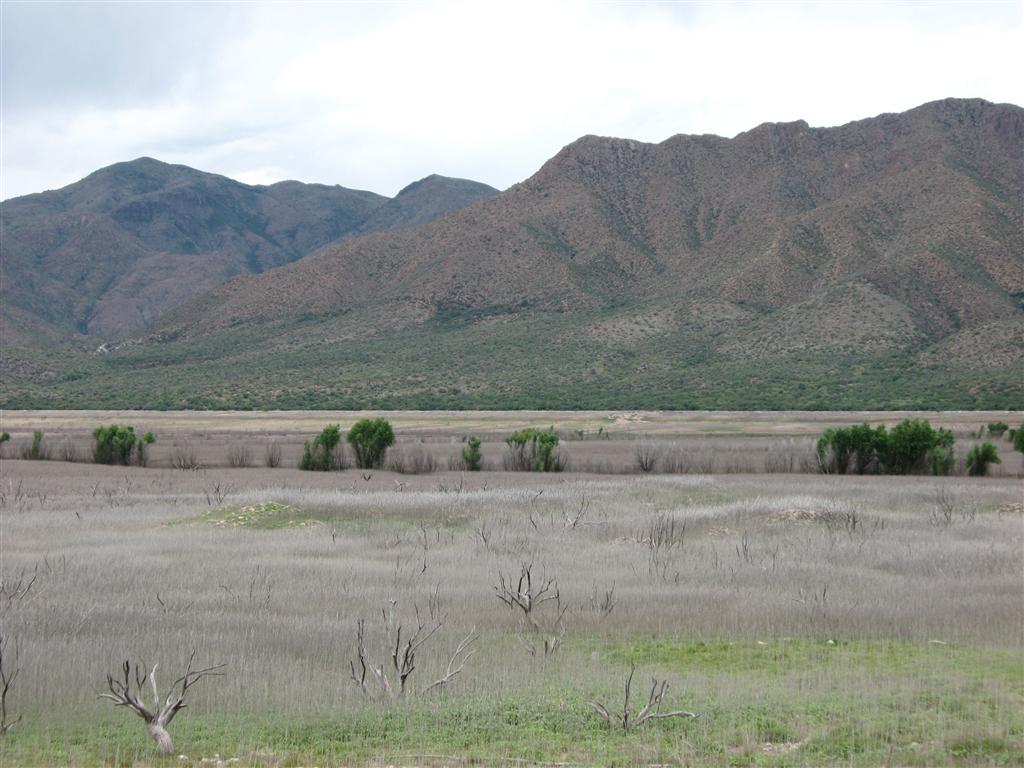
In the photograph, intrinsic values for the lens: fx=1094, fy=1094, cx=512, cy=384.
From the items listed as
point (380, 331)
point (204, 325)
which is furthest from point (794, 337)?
point (204, 325)

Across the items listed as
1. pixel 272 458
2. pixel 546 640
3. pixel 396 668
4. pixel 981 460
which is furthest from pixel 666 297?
pixel 396 668

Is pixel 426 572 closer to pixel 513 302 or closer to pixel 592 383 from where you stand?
pixel 592 383

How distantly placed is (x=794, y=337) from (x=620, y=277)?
27002 millimetres

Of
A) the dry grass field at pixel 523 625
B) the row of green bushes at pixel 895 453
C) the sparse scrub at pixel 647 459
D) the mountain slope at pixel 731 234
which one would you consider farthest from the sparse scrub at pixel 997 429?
the mountain slope at pixel 731 234

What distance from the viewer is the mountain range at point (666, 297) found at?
7888 cm

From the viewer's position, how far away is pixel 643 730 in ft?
30.7

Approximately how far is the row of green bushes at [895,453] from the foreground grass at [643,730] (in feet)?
86.5

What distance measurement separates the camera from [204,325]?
4419 inches

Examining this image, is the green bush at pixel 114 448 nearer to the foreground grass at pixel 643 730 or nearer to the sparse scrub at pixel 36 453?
the sparse scrub at pixel 36 453

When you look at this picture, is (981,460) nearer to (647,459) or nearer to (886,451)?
(886,451)

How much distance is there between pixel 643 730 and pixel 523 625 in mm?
4629

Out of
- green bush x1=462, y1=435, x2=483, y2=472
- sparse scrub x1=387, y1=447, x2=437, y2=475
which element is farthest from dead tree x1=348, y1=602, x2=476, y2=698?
green bush x1=462, y1=435, x2=483, y2=472

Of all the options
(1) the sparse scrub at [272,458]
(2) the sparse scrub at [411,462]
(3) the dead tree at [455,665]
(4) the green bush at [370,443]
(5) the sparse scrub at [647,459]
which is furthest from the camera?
(1) the sparse scrub at [272,458]

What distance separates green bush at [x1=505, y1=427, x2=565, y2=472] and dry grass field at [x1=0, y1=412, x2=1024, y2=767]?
11.9 meters
